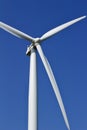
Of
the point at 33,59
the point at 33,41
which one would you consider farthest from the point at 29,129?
the point at 33,41

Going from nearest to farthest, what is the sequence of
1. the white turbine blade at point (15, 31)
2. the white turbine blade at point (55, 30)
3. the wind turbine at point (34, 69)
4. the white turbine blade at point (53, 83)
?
the wind turbine at point (34, 69), the white turbine blade at point (53, 83), the white turbine blade at point (15, 31), the white turbine blade at point (55, 30)

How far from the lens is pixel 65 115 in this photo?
25.8 m

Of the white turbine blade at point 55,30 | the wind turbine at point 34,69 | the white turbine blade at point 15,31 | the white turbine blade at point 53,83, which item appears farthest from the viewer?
the white turbine blade at point 55,30

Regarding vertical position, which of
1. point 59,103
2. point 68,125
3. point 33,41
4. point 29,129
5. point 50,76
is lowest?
point 29,129

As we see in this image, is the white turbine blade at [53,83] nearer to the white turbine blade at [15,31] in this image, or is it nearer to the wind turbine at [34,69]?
the wind turbine at [34,69]

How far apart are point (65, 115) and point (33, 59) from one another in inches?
239

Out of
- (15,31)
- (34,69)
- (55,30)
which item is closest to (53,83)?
(34,69)

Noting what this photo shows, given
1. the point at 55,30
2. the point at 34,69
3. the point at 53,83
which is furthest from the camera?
the point at 55,30

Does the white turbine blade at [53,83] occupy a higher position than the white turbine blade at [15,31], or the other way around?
the white turbine blade at [15,31]

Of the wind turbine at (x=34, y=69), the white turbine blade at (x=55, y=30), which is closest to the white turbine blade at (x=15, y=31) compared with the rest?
the wind turbine at (x=34, y=69)

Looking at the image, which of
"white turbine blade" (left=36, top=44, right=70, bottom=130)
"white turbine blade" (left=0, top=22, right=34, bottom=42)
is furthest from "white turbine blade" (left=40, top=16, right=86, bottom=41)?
"white turbine blade" (left=36, top=44, right=70, bottom=130)

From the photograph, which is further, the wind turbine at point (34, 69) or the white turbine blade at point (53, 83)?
the white turbine blade at point (53, 83)

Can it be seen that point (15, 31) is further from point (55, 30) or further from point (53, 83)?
point (53, 83)

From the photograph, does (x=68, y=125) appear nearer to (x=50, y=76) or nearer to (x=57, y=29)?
(x=50, y=76)
